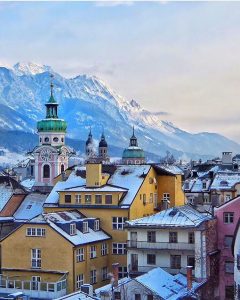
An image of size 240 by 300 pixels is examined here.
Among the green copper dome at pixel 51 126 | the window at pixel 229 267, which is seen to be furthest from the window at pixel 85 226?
the green copper dome at pixel 51 126

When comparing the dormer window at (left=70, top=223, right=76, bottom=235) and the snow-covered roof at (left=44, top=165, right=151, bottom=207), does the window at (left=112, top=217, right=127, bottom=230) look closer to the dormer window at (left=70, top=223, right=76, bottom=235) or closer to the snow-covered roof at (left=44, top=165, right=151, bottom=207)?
the snow-covered roof at (left=44, top=165, right=151, bottom=207)

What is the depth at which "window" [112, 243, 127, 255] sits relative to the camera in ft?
233

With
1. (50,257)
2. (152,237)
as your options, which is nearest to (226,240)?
(152,237)

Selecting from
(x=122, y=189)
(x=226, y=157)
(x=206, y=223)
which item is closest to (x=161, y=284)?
(x=206, y=223)

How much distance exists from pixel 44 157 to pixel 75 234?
296ft

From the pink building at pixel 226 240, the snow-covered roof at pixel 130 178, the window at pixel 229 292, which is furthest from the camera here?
the snow-covered roof at pixel 130 178

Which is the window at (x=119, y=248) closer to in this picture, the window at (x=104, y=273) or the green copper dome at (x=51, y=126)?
the window at (x=104, y=273)

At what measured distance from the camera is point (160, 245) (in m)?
65.0

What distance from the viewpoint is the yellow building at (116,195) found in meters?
71.6

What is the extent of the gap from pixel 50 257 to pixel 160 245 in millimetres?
9861

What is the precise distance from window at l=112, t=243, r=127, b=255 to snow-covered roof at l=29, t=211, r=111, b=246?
1185mm

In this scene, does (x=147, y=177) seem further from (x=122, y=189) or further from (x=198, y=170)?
(x=198, y=170)

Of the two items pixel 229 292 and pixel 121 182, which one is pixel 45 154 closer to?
pixel 121 182

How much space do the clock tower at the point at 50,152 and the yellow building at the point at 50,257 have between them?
3308 inches
